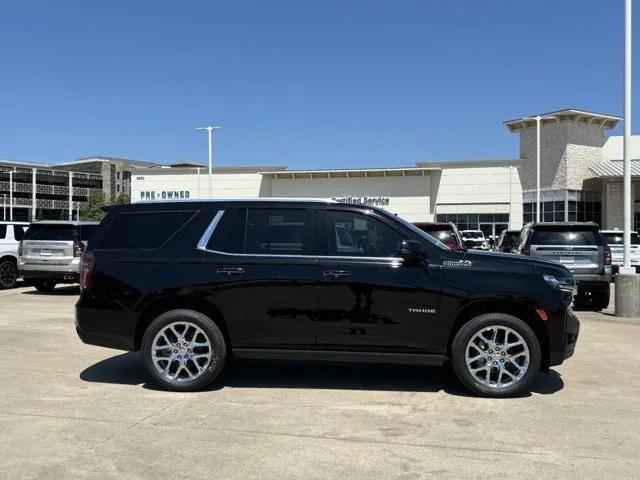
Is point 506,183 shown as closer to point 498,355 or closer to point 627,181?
point 627,181

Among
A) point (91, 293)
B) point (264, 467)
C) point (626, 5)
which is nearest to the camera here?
point (264, 467)

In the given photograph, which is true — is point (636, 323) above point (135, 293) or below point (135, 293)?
below

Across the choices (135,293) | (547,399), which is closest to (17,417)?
(135,293)

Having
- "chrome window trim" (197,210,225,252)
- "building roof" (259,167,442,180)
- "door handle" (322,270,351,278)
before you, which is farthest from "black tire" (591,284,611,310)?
"building roof" (259,167,442,180)

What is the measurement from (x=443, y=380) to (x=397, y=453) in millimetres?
2265

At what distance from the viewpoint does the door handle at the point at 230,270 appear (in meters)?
5.95

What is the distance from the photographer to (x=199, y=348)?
6.03 meters

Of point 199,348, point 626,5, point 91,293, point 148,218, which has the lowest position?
point 199,348

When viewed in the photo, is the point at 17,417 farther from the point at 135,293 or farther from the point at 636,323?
the point at 636,323

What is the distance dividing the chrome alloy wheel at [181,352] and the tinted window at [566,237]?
8.10 meters

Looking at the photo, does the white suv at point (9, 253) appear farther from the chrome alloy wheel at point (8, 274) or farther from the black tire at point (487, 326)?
the black tire at point (487, 326)

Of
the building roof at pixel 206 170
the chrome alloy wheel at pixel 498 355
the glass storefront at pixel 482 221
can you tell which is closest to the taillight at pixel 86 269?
the chrome alloy wheel at pixel 498 355

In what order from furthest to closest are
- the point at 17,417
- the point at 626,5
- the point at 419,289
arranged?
the point at 626,5 → the point at 419,289 → the point at 17,417

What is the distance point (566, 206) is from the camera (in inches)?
1928
